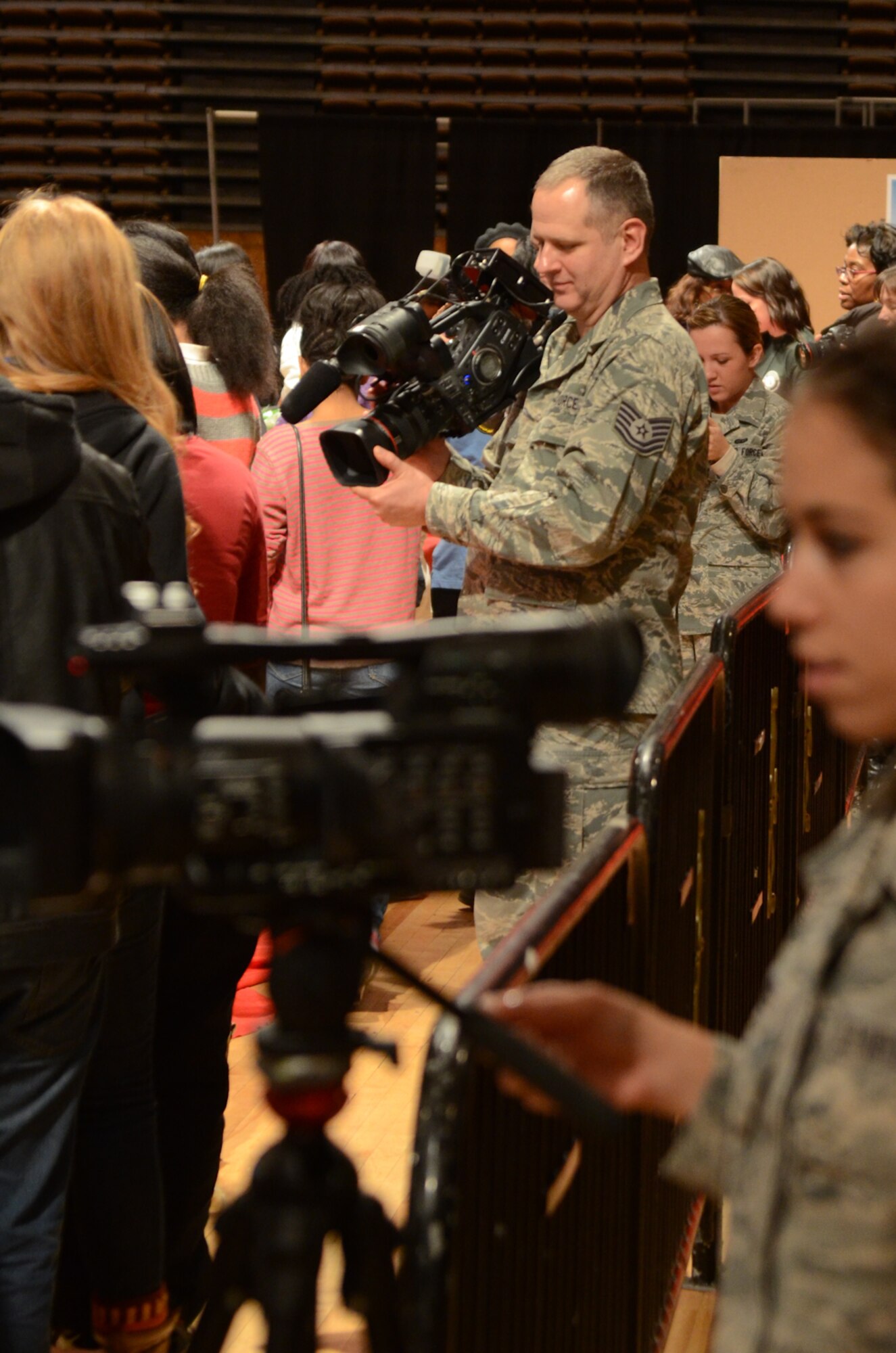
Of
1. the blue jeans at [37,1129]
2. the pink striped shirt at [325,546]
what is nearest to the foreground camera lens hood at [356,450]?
the blue jeans at [37,1129]

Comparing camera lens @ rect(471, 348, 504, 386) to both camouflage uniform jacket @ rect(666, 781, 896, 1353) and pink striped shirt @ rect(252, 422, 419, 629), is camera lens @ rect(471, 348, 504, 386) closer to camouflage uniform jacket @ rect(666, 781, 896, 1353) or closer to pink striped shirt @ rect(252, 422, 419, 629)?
pink striped shirt @ rect(252, 422, 419, 629)

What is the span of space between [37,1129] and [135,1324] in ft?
1.50

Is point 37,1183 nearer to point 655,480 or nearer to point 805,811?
point 655,480

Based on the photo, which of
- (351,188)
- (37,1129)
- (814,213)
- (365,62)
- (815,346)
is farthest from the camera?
(365,62)

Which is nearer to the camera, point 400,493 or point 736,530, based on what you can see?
point 400,493

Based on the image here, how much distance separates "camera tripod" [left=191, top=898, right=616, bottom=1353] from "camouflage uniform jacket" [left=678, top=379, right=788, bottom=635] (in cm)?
330

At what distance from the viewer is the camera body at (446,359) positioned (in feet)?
8.18

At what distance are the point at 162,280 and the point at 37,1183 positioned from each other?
1752 mm

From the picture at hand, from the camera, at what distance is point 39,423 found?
69.6 inches

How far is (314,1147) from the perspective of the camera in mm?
894

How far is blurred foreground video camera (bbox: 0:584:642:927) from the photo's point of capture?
2.47 feet

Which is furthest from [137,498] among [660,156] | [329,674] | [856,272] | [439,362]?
[660,156]

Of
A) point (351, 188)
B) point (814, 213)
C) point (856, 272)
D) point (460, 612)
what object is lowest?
point (460, 612)

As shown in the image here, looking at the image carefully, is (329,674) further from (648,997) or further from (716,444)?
(648,997)
